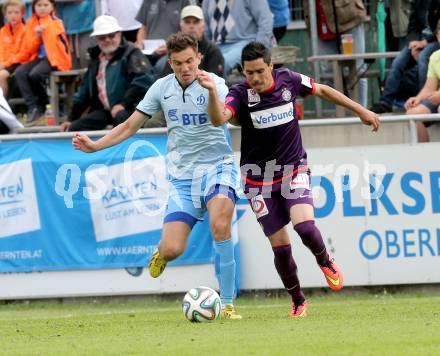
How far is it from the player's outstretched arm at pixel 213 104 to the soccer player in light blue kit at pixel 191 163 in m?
0.58

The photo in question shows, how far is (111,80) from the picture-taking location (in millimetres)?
14727

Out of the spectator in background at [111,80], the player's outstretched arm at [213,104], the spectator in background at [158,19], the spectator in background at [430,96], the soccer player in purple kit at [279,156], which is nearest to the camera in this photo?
the player's outstretched arm at [213,104]

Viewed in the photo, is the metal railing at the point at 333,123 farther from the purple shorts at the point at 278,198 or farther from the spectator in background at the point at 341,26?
the purple shorts at the point at 278,198

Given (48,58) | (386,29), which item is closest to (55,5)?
(48,58)

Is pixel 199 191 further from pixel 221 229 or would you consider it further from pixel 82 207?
pixel 82 207

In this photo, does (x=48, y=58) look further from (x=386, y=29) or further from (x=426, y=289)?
(x=426, y=289)

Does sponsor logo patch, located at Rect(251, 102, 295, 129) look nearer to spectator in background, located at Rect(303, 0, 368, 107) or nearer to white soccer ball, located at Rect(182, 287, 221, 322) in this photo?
white soccer ball, located at Rect(182, 287, 221, 322)

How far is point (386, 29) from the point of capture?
56.0 feet

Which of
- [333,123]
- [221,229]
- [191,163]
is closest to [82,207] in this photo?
[333,123]

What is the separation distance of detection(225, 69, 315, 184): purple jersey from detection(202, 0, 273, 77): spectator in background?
5046 millimetres

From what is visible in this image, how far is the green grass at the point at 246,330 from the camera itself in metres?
7.88

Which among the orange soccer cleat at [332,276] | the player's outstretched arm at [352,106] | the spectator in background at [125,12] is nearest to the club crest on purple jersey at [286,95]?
the player's outstretched arm at [352,106]

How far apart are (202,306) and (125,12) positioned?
755cm

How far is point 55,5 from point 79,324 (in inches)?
316
